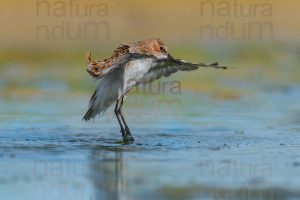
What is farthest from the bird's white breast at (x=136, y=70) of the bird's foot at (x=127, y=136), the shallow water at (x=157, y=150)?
the shallow water at (x=157, y=150)

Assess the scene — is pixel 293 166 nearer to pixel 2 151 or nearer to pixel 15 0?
pixel 2 151

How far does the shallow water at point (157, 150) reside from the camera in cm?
789

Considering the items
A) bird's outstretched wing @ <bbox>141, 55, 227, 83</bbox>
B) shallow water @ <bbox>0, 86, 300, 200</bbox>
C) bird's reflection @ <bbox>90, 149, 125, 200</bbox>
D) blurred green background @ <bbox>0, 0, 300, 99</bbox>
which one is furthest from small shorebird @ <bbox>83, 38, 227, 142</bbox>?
blurred green background @ <bbox>0, 0, 300, 99</bbox>

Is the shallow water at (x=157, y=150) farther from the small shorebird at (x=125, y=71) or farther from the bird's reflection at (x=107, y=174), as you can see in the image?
the small shorebird at (x=125, y=71)

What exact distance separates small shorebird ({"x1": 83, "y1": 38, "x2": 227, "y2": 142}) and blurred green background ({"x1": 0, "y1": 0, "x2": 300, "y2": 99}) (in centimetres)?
404

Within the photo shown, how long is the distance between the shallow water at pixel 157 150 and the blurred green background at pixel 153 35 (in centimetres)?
169

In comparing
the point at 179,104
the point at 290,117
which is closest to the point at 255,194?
the point at 290,117

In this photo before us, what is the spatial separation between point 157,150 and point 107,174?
145 cm

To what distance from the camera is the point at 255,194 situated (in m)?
7.66

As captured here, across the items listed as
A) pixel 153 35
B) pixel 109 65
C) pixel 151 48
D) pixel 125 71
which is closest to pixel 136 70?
pixel 125 71

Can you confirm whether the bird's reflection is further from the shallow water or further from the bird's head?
the bird's head

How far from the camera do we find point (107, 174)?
8602 mm

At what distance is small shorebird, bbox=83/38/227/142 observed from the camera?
10.3 m

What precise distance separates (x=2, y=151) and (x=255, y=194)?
10.6 ft
